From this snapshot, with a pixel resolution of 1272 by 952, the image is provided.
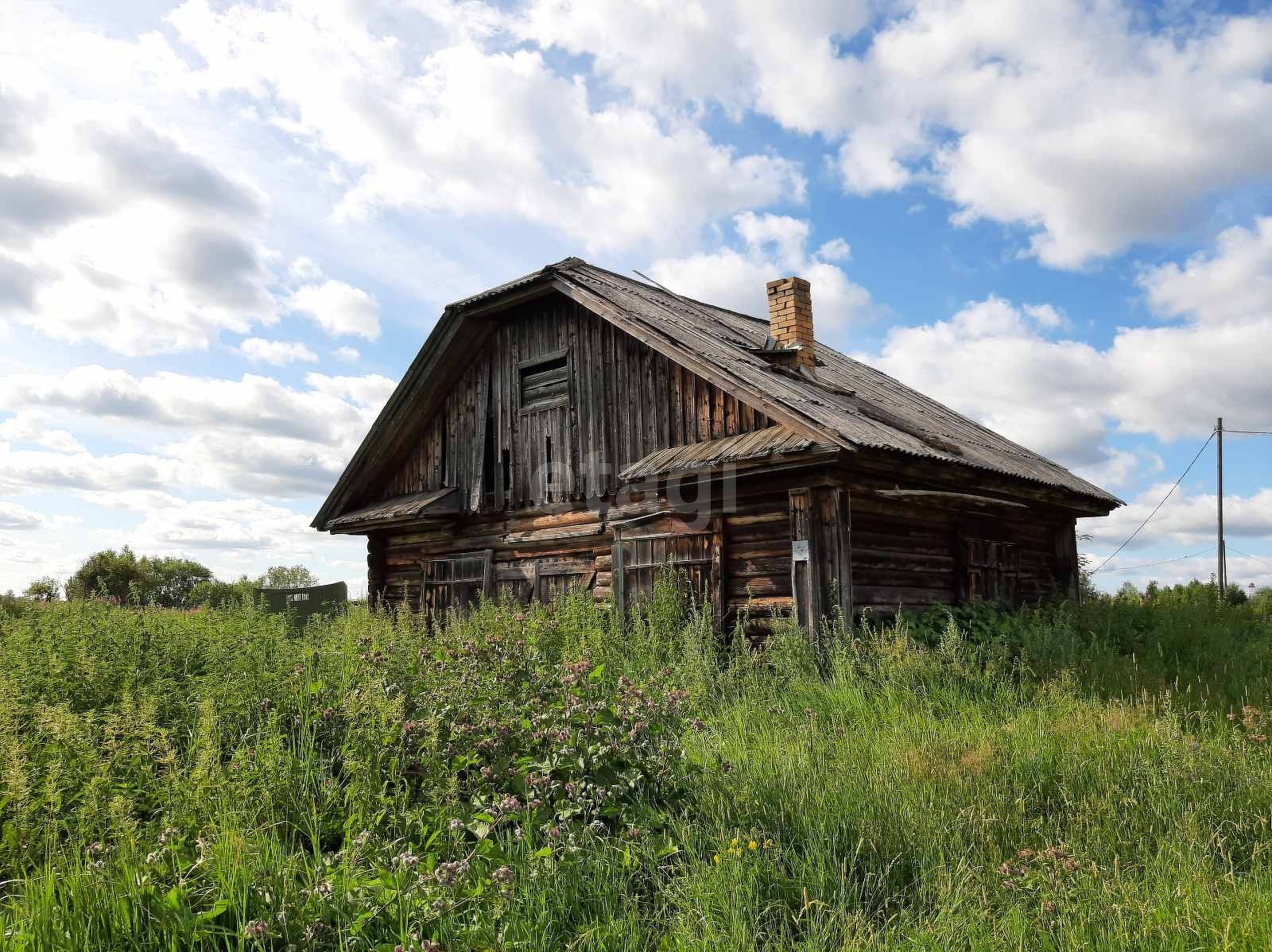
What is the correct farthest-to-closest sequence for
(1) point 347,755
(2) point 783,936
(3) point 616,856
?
(1) point 347,755, (3) point 616,856, (2) point 783,936

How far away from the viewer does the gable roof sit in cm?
984

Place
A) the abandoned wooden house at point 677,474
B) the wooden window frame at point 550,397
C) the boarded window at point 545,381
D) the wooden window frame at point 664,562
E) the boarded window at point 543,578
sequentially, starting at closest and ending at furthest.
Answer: the abandoned wooden house at point 677,474 < the wooden window frame at point 664,562 < the boarded window at point 543,578 < the wooden window frame at point 550,397 < the boarded window at point 545,381

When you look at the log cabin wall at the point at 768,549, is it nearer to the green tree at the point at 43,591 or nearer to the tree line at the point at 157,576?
the green tree at the point at 43,591

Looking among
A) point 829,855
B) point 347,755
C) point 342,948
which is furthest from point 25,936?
point 829,855

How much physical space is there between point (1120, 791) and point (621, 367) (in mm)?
8461

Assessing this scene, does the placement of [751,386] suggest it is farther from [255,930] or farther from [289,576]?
[289,576]

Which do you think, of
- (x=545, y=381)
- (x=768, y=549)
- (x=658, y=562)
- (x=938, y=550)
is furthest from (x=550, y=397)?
(x=938, y=550)

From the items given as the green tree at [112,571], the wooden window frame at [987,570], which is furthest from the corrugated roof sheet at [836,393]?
the green tree at [112,571]

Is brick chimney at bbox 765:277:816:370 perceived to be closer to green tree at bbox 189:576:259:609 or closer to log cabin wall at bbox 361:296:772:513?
log cabin wall at bbox 361:296:772:513

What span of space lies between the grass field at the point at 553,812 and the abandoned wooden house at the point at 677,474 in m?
3.78

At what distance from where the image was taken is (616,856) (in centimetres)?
383

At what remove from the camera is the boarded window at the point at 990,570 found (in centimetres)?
1259

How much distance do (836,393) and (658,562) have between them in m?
3.53

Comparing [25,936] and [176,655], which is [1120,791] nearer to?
[25,936]
